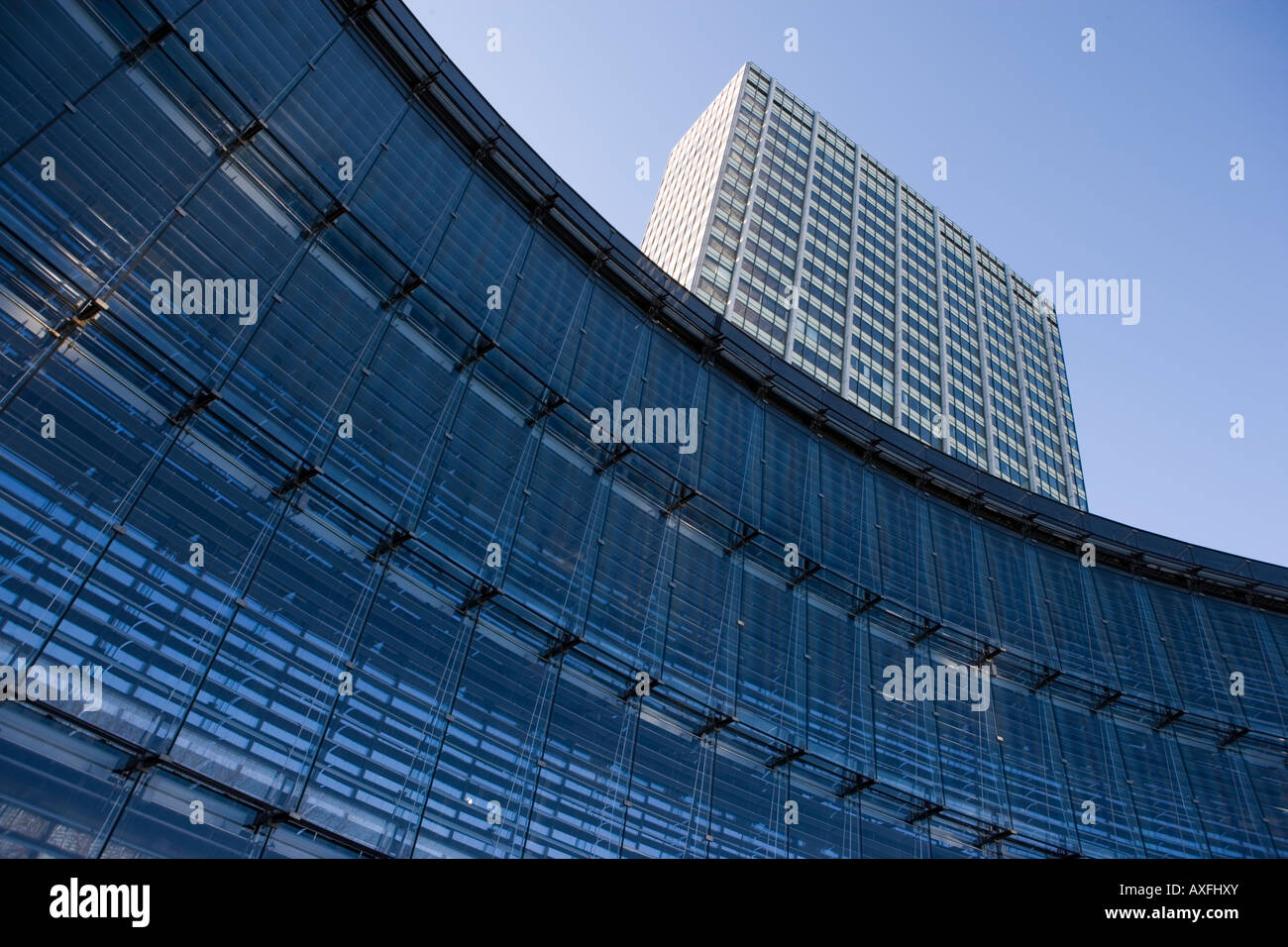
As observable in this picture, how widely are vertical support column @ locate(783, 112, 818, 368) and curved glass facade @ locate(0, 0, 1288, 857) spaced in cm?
2356

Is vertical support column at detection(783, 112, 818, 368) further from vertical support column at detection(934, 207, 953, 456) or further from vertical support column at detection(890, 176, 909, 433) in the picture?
vertical support column at detection(934, 207, 953, 456)

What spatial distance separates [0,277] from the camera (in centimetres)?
1244

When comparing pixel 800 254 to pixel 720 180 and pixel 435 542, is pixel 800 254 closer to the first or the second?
pixel 720 180

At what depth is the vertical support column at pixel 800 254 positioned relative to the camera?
55506 millimetres

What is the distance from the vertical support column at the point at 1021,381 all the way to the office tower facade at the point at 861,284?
119 mm

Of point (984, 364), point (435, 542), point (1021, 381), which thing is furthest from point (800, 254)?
point (435, 542)

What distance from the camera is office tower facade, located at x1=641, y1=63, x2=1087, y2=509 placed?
2290 inches

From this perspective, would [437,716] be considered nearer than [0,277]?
No

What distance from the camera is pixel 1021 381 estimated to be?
7169cm

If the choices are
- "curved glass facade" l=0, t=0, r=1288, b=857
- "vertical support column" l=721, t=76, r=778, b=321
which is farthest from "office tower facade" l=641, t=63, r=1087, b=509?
"curved glass facade" l=0, t=0, r=1288, b=857

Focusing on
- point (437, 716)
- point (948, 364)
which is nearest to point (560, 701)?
point (437, 716)

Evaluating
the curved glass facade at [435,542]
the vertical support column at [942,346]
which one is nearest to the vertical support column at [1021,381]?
the vertical support column at [942,346]
